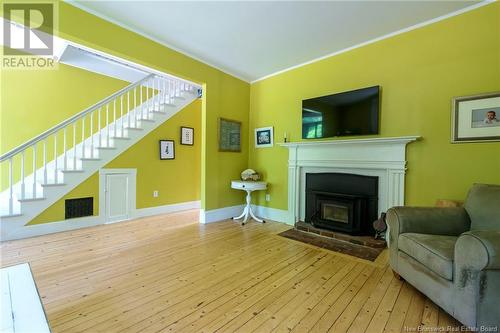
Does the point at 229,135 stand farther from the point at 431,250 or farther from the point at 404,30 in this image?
the point at 431,250

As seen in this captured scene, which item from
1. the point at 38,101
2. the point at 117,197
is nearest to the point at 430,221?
the point at 117,197

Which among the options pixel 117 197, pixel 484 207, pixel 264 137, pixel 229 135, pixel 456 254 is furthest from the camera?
pixel 264 137

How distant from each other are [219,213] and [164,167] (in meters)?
1.53

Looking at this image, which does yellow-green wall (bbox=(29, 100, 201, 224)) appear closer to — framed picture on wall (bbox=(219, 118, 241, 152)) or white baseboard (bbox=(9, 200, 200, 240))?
white baseboard (bbox=(9, 200, 200, 240))

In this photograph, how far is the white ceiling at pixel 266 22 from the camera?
7.64 ft

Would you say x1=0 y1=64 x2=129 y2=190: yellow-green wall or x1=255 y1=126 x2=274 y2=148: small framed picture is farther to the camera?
x1=255 y1=126 x2=274 y2=148: small framed picture

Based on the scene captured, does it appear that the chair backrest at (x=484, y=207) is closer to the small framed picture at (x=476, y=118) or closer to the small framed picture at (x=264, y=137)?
the small framed picture at (x=476, y=118)

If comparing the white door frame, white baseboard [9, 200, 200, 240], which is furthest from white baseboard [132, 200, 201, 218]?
the white door frame

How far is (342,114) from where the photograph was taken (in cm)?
315

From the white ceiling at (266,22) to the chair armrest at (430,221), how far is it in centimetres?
209

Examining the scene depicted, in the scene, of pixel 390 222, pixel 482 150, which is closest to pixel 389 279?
pixel 390 222

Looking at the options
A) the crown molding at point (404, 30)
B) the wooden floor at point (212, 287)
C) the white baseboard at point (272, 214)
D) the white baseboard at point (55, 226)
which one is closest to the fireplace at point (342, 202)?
the white baseboard at point (272, 214)

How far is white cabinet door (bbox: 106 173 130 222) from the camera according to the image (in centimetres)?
374

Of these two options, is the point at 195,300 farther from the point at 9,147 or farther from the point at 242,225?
the point at 9,147
